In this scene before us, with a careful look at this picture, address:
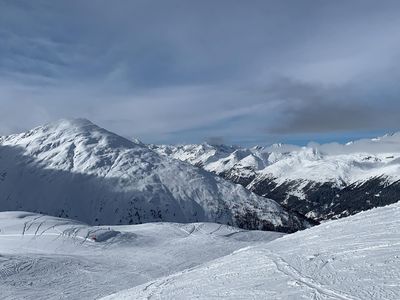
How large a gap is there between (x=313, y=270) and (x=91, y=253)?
46060 mm

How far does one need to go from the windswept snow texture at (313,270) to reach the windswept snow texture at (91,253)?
55.7 feet

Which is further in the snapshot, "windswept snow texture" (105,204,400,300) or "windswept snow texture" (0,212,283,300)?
"windswept snow texture" (0,212,283,300)

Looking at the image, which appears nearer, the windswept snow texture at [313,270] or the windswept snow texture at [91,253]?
the windswept snow texture at [313,270]

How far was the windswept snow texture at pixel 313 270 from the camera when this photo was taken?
57.0 feet

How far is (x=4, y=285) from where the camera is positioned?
4125 cm

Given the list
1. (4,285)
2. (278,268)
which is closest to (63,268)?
(4,285)

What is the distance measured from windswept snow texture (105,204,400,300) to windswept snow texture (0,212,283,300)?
1698cm

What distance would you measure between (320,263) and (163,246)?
45.7 metres

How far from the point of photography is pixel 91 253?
62.2 metres

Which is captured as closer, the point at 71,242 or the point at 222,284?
the point at 222,284

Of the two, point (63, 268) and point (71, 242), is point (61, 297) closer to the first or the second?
point (63, 268)

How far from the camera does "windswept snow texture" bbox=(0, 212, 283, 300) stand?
42.2m

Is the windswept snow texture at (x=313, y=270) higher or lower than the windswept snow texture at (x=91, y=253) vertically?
higher

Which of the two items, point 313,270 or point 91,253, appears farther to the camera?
point 91,253
